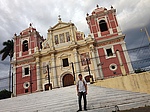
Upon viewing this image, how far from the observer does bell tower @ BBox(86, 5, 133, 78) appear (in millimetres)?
16359

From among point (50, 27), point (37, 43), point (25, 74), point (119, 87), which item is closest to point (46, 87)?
point (25, 74)

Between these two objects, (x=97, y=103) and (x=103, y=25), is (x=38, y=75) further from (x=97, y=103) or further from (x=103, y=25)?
(x=97, y=103)

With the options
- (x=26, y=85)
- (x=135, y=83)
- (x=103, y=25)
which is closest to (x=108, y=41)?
(x=103, y=25)

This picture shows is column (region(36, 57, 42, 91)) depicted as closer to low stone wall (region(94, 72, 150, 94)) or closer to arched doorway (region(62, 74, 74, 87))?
arched doorway (region(62, 74, 74, 87))

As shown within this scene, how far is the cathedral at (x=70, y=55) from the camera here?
16812mm

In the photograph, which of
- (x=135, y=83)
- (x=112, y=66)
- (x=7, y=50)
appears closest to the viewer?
(x=135, y=83)

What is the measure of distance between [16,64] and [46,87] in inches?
249

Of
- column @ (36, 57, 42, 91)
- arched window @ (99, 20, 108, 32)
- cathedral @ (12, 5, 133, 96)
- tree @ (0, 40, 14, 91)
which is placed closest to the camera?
cathedral @ (12, 5, 133, 96)

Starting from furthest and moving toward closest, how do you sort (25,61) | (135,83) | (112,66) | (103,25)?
(103,25), (25,61), (112,66), (135,83)

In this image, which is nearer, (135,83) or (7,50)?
(135,83)

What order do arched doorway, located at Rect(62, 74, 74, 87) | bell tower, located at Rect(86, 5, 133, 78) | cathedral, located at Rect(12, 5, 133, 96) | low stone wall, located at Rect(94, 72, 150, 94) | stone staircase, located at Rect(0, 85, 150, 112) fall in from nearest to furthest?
stone staircase, located at Rect(0, 85, 150, 112) → low stone wall, located at Rect(94, 72, 150, 94) → bell tower, located at Rect(86, 5, 133, 78) → cathedral, located at Rect(12, 5, 133, 96) → arched doorway, located at Rect(62, 74, 74, 87)

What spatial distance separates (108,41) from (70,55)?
18.5 feet

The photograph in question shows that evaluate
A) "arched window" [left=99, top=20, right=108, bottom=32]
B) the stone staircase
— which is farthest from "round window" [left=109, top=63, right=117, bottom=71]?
the stone staircase

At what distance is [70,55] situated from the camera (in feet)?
60.6
